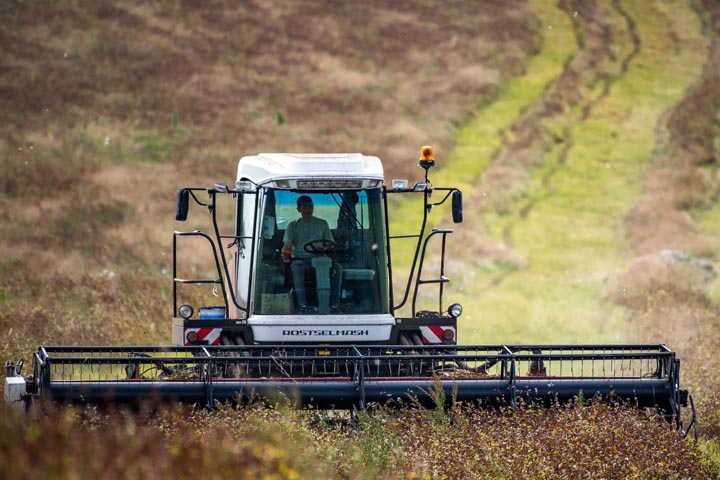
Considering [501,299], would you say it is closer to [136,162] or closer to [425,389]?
[136,162]

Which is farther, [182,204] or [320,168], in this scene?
[320,168]

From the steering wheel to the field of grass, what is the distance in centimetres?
237

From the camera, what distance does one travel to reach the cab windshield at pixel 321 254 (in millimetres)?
13766

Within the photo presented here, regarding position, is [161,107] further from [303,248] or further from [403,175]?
[303,248]

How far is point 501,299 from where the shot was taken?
90.3 feet

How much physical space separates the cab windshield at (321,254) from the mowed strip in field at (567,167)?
29.2ft

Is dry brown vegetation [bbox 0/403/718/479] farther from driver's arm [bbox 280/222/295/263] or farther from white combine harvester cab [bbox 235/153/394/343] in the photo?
driver's arm [bbox 280/222/295/263]

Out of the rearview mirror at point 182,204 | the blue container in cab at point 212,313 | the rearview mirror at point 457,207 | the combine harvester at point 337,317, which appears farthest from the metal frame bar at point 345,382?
the blue container in cab at point 212,313

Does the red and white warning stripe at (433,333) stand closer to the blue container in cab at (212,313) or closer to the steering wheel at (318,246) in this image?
the steering wheel at (318,246)

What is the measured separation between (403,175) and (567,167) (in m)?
6.11

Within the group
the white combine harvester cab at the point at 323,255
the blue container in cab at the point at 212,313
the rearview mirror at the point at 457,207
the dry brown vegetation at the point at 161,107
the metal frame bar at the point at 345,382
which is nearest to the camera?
the metal frame bar at the point at 345,382

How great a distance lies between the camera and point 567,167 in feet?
126

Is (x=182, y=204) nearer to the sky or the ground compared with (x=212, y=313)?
nearer to the sky

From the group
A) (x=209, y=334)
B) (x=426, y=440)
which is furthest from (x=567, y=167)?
(x=426, y=440)
